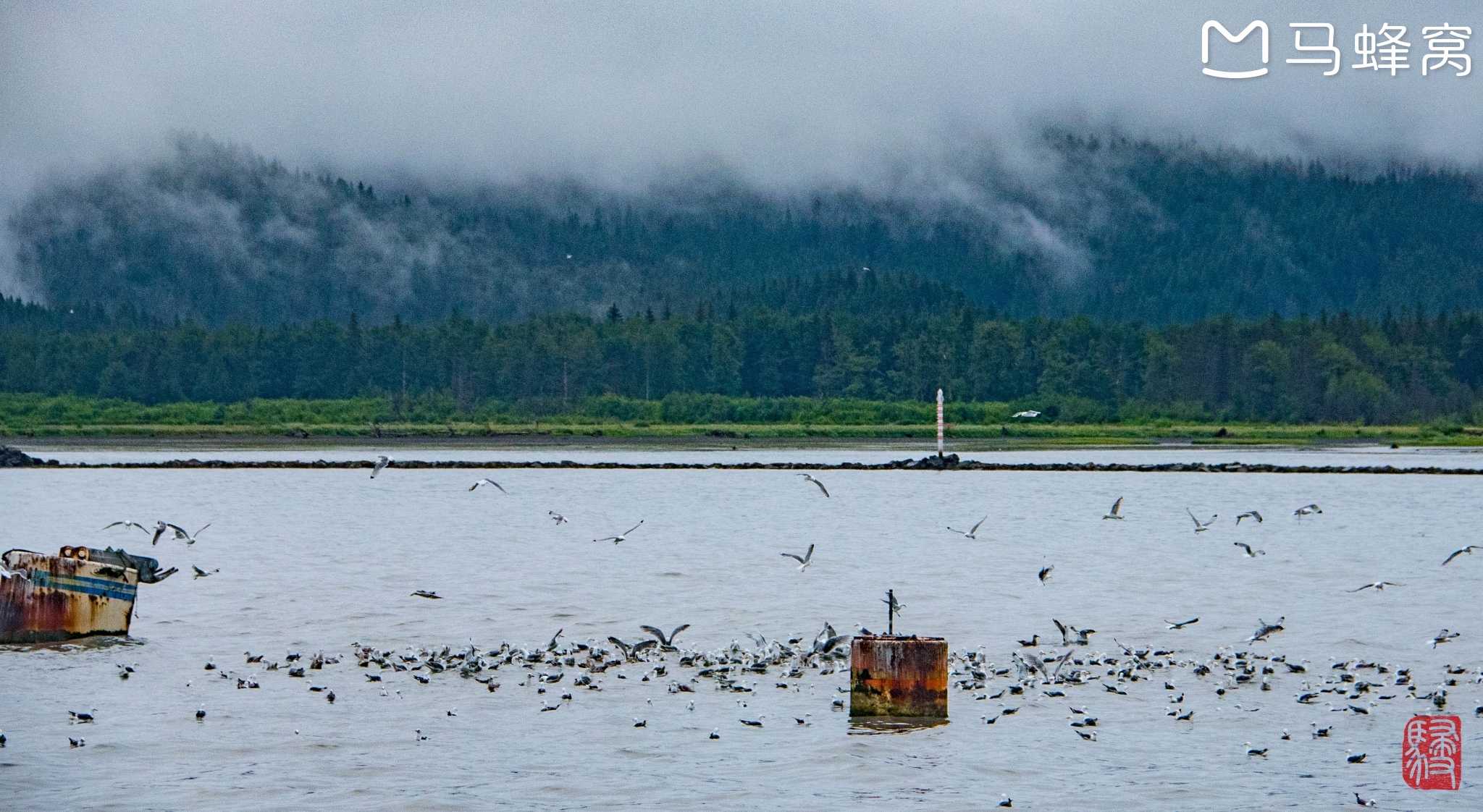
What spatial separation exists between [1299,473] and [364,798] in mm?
90730

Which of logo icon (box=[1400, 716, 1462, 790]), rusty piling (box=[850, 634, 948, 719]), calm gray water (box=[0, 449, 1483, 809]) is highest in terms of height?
rusty piling (box=[850, 634, 948, 719])

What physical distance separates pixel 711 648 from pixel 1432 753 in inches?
467

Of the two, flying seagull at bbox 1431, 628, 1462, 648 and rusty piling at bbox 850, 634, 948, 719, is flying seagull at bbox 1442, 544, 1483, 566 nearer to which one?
flying seagull at bbox 1431, 628, 1462, 648

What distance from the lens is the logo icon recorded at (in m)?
17.6

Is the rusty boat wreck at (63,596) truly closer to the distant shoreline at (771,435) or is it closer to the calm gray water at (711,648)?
the calm gray water at (711,648)

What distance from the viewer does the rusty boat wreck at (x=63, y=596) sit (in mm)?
27078

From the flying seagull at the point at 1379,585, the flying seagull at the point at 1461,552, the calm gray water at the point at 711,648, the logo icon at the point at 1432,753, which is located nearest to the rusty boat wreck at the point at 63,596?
the calm gray water at the point at 711,648

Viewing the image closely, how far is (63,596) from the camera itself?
2753cm

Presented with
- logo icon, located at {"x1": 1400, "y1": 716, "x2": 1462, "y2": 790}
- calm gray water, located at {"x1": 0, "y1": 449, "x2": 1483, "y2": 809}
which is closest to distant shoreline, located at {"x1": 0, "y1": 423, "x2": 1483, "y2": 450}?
calm gray water, located at {"x1": 0, "y1": 449, "x2": 1483, "y2": 809}

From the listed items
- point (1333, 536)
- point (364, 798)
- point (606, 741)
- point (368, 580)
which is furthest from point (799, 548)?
point (364, 798)

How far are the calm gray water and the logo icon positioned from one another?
221mm

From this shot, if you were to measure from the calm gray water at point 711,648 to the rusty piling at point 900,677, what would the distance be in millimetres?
513

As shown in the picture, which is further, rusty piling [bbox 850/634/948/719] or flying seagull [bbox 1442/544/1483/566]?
flying seagull [bbox 1442/544/1483/566]

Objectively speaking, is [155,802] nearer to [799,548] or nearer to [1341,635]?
[1341,635]
